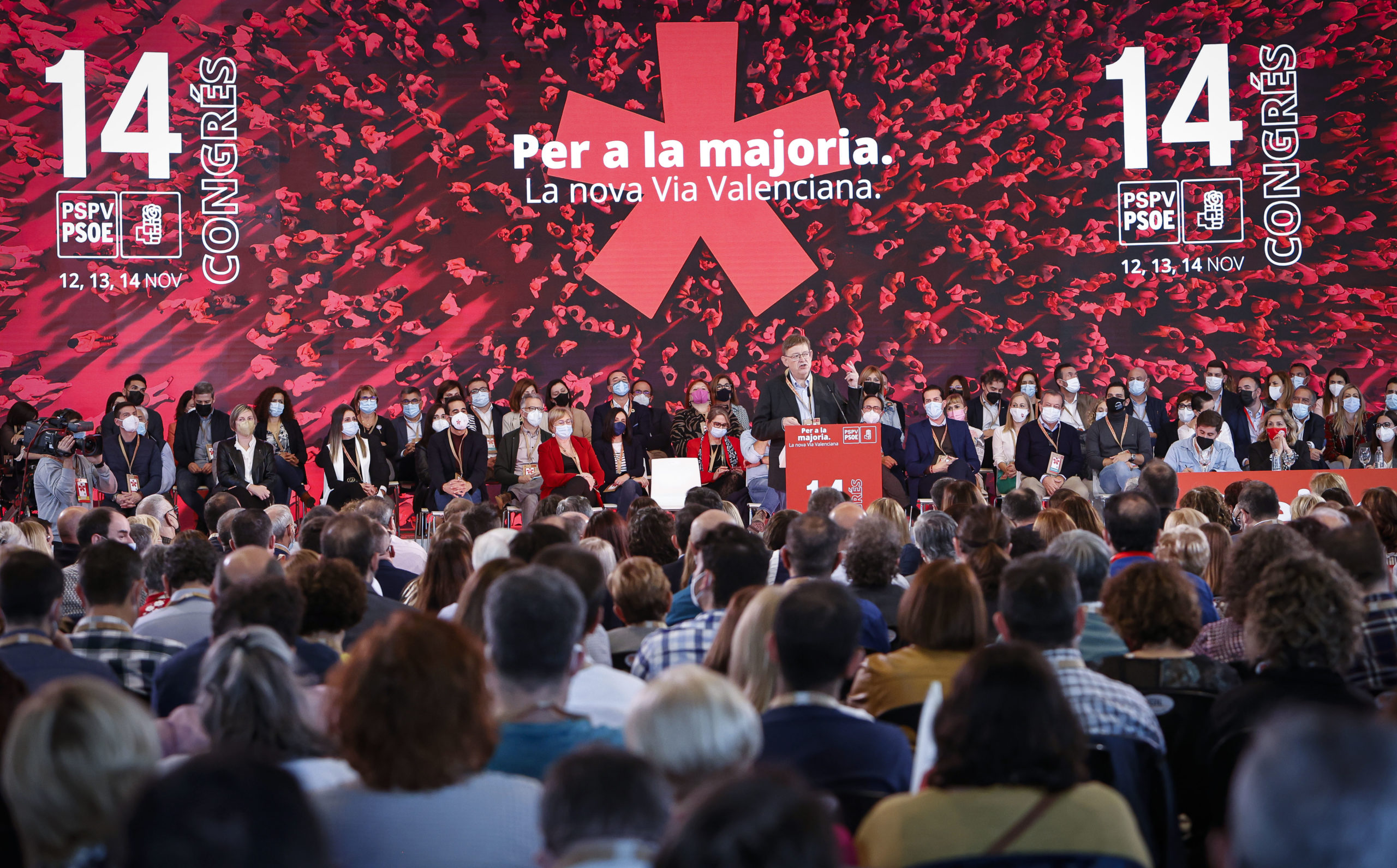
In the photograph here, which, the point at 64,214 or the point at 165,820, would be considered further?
the point at 64,214

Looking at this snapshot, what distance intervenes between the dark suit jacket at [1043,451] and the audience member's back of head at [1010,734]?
8.06 meters

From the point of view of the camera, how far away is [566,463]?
9.24 metres

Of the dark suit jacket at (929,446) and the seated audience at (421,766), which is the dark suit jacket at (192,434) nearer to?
the dark suit jacket at (929,446)

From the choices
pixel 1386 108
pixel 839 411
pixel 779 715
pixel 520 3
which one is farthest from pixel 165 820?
pixel 1386 108

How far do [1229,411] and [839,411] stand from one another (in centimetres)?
421

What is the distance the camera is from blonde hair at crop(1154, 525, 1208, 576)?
4.34m

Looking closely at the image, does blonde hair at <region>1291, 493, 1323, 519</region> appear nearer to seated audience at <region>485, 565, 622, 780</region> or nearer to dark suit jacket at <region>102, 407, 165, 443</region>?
seated audience at <region>485, 565, 622, 780</region>

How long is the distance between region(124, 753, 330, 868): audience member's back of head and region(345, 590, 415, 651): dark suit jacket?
2.24m

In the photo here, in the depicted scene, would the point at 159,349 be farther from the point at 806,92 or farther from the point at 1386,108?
the point at 1386,108

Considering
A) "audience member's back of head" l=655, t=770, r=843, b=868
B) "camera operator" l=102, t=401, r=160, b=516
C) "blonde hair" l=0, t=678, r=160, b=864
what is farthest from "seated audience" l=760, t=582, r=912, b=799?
"camera operator" l=102, t=401, r=160, b=516

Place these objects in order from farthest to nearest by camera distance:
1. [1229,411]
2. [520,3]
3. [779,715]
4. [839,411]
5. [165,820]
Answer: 1. [520,3]
2. [1229,411]
3. [839,411]
4. [779,715]
5. [165,820]

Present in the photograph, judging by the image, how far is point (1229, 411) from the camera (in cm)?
1043

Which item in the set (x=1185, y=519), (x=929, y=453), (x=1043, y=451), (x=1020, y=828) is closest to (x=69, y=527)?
(x=1185, y=519)

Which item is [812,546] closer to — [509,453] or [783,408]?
[783,408]
